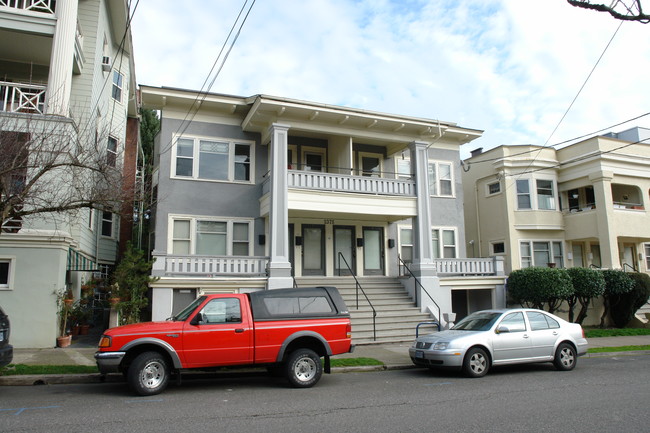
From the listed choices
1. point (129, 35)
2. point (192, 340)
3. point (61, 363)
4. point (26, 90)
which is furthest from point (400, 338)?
point (129, 35)

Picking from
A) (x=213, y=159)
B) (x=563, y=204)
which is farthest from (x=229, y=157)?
(x=563, y=204)

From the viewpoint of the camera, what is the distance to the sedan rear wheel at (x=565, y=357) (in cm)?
1098

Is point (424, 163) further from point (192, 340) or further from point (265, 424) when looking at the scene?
point (265, 424)

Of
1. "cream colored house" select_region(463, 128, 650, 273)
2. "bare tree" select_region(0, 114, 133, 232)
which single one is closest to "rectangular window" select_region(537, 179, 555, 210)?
"cream colored house" select_region(463, 128, 650, 273)

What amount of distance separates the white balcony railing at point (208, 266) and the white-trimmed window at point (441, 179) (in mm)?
8816

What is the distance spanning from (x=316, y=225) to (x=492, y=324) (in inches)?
371

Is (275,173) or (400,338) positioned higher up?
(275,173)

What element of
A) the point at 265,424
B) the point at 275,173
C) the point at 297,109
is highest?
the point at 297,109

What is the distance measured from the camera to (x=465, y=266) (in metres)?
18.8

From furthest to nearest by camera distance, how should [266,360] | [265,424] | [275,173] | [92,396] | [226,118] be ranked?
[226,118], [275,173], [266,360], [92,396], [265,424]

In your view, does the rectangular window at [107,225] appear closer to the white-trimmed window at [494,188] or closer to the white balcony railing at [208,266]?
the white balcony railing at [208,266]

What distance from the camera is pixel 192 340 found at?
8562 millimetres

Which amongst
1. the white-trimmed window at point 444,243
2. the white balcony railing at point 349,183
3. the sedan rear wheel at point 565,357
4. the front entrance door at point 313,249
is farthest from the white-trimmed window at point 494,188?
the sedan rear wheel at point 565,357

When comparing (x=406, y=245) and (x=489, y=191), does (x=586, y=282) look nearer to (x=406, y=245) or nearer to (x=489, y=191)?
(x=406, y=245)
